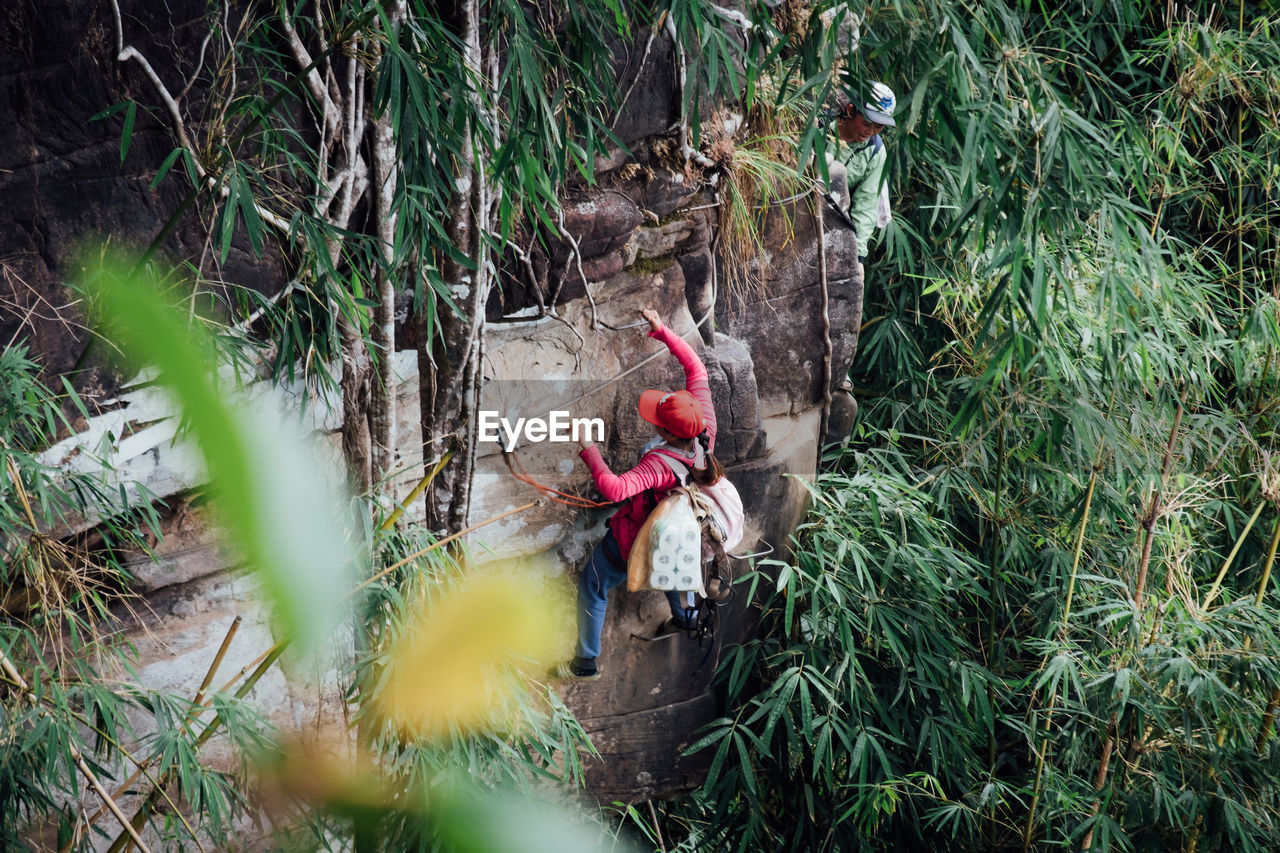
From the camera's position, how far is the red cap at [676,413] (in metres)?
3.38

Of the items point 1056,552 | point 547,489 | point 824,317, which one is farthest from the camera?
point 824,317

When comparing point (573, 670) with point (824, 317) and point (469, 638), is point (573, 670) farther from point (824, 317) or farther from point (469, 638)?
point (469, 638)

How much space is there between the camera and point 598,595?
147 inches

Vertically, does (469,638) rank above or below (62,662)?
above

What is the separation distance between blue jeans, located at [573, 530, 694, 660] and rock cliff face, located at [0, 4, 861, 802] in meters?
0.10

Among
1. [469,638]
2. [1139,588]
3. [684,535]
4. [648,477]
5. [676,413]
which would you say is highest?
[469,638]

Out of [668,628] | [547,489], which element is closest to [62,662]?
[547,489]

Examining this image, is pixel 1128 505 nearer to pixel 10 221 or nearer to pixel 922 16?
pixel 922 16

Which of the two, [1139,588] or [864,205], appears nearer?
[1139,588]

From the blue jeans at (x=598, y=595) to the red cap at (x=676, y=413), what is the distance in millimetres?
465

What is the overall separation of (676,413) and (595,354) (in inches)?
19.2

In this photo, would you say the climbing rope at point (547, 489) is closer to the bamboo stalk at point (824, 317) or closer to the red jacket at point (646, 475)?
the red jacket at point (646, 475)

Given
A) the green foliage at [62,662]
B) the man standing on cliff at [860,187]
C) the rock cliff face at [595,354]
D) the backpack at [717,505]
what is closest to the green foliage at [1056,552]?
the man standing on cliff at [860,187]

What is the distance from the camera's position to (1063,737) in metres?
3.78
